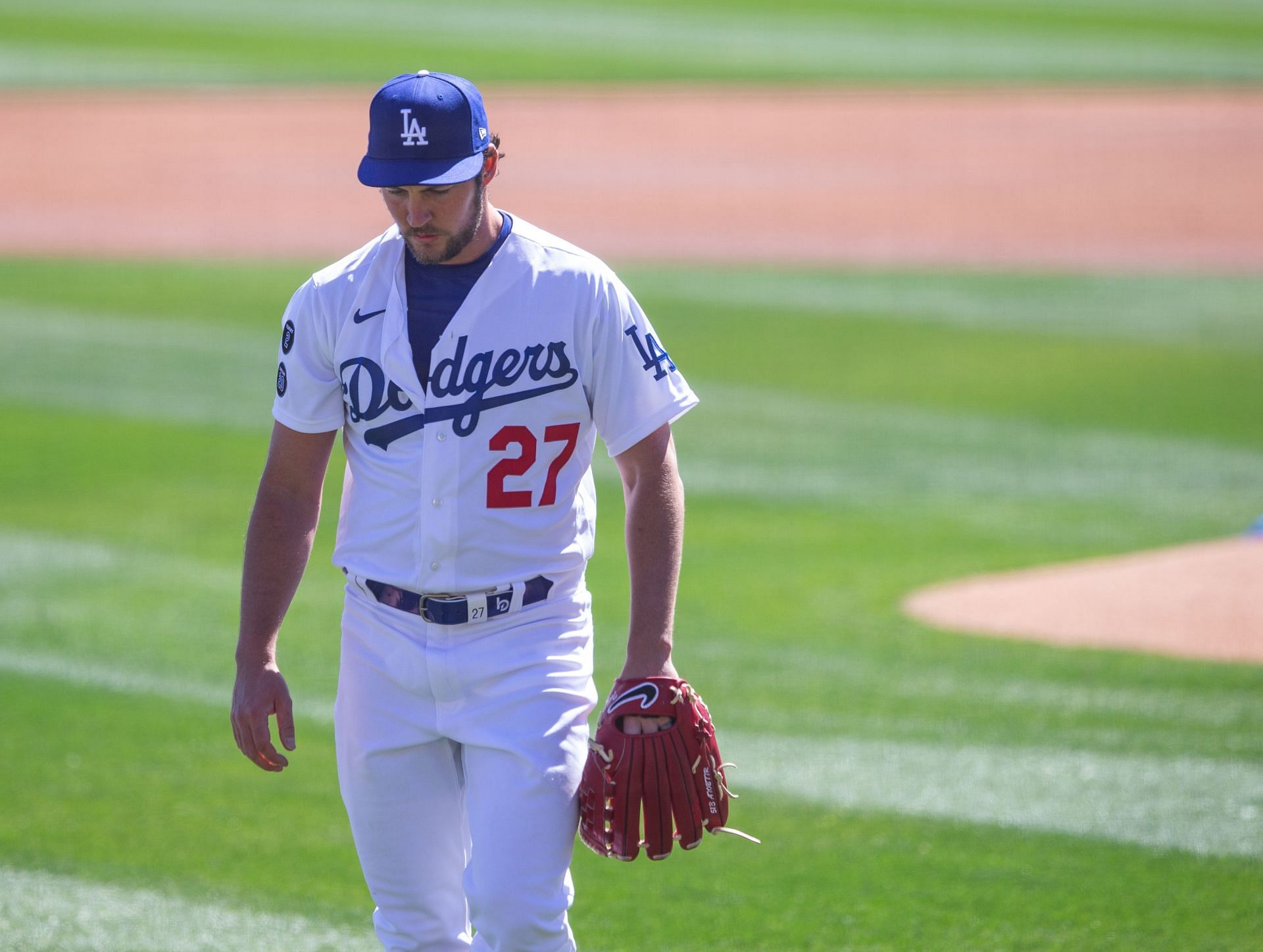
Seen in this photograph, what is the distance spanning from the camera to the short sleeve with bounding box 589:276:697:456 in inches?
134

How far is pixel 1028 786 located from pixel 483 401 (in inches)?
119

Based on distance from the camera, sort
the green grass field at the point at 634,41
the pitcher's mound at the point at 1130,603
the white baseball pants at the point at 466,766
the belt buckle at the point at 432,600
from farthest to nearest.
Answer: the green grass field at the point at 634,41 < the pitcher's mound at the point at 1130,603 < the belt buckle at the point at 432,600 < the white baseball pants at the point at 466,766

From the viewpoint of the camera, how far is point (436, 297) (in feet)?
11.4

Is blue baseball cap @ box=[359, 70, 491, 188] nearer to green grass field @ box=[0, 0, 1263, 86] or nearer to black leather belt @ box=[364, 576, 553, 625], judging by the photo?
black leather belt @ box=[364, 576, 553, 625]

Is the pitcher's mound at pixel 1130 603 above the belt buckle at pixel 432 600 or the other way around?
the other way around

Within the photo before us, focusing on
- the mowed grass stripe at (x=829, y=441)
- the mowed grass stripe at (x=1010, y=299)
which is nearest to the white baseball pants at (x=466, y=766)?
the mowed grass stripe at (x=829, y=441)

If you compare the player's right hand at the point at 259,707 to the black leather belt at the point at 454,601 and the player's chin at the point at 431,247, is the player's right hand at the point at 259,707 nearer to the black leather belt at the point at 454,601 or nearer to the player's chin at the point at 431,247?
the black leather belt at the point at 454,601

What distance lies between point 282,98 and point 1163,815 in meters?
24.0

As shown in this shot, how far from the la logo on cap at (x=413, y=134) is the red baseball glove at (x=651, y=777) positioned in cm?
111

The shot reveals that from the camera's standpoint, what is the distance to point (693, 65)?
A: 3172 centimetres

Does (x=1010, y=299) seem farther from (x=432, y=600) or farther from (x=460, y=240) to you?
(x=432, y=600)

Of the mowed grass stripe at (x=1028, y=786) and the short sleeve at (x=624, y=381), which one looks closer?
the short sleeve at (x=624, y=381)

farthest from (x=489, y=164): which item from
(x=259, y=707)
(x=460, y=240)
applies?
(x=259, y=707)

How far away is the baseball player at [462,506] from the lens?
332cm
